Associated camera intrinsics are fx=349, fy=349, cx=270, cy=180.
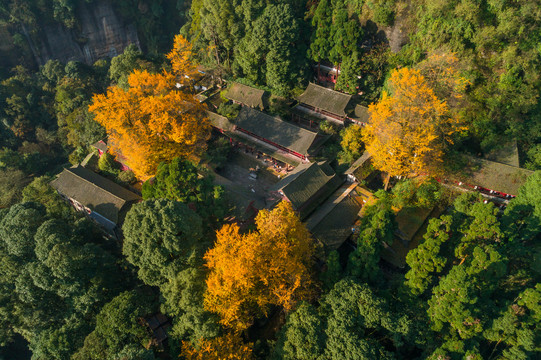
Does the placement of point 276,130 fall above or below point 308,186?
above

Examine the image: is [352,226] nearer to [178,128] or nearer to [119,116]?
[178,128]

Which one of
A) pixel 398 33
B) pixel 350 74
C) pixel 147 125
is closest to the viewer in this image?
pixel 147 125

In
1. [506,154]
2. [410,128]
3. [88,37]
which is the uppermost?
[410,128]

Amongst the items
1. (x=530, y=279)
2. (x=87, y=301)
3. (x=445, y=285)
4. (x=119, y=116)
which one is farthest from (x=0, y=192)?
(x=530, y=279)

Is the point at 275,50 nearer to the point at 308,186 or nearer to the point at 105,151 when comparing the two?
the point at 308,186

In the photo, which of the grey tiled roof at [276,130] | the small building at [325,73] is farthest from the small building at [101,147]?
the small building at [325,73]

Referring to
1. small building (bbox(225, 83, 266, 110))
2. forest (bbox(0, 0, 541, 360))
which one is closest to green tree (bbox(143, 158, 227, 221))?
forest (bbox(0, 0, 541, 360))

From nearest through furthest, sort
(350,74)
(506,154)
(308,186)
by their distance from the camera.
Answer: (506,154) < (308,186) < (350,74)

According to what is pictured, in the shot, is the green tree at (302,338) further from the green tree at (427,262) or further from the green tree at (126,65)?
the green tree at (126,65)

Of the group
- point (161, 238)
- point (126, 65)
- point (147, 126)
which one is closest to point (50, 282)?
point (161, 238)
